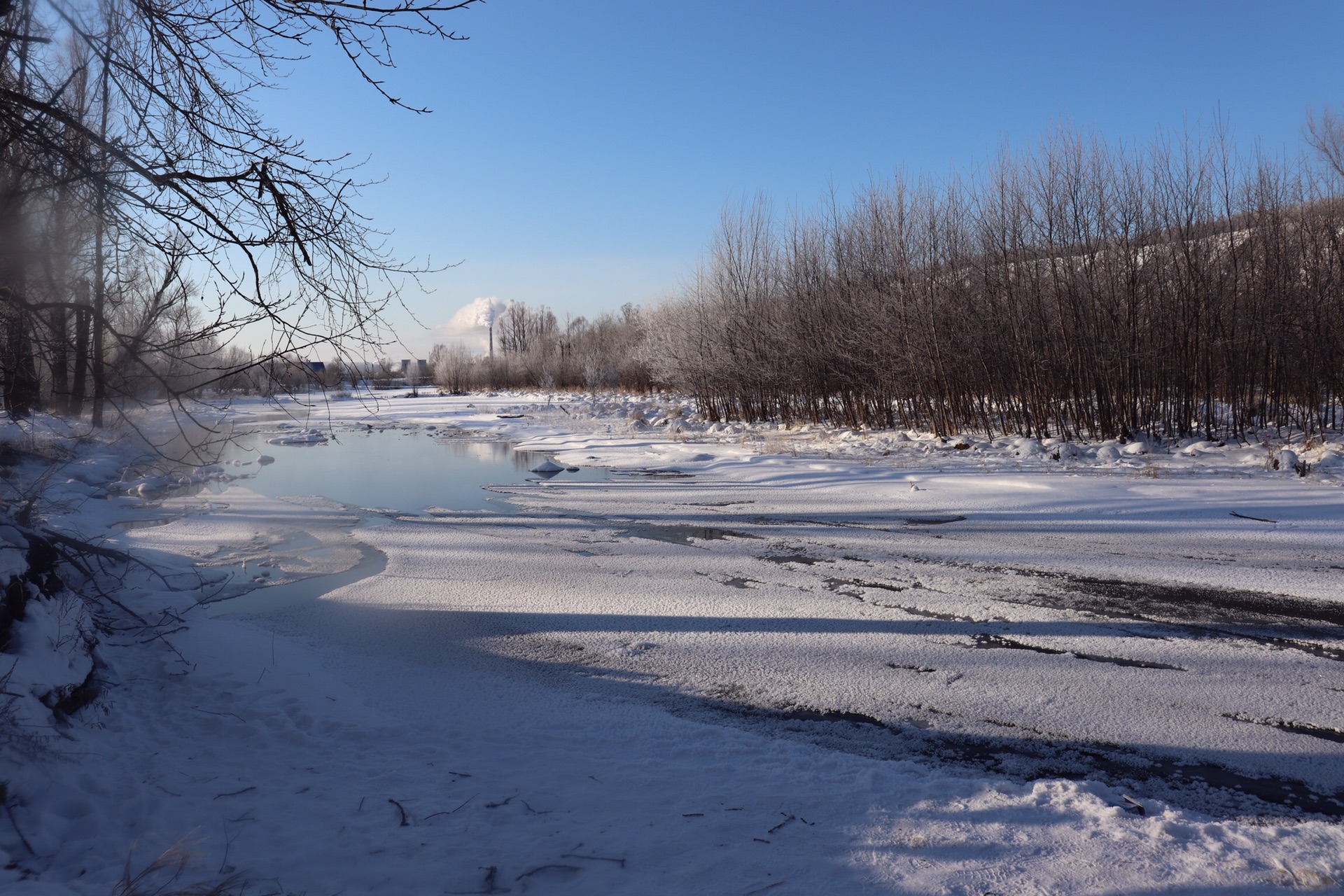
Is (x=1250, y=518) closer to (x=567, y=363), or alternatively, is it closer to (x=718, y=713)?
(x=718, y=713)

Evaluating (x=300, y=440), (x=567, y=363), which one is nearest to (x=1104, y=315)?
(x=300, y=440)

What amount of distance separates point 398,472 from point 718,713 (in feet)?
37.7

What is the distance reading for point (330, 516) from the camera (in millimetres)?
9266

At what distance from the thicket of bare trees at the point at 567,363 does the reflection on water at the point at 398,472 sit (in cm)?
2673

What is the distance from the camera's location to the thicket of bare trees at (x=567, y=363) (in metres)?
47.5

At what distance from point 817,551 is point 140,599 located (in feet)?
16.9

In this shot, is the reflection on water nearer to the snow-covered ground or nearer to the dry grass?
the snow-covered ground

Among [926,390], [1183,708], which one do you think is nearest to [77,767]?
[1183,708]

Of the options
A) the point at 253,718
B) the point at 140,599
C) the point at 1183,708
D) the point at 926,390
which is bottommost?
the point at 1183,708

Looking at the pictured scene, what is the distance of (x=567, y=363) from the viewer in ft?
185

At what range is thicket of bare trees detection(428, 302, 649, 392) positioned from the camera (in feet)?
156

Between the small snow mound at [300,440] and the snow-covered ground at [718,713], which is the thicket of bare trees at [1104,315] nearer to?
the snow-covered ground at [718,713]

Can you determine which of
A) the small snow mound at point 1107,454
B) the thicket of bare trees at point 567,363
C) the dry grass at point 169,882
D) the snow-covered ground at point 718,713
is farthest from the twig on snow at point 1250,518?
the thicket of bare trees at point 567,363

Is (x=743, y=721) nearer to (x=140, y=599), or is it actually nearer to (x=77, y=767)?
(x=77, y=767)
